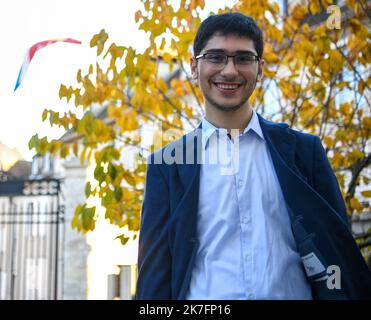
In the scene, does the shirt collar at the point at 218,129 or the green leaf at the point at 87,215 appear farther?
the green leaf at the point at 87,215

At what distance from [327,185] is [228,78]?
51cm

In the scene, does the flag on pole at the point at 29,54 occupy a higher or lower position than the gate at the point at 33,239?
higher

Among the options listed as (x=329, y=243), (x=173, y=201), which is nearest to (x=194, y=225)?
(x=173, y=201)

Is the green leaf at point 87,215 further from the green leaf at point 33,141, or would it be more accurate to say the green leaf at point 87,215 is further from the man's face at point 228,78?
the man's face at point 228,78

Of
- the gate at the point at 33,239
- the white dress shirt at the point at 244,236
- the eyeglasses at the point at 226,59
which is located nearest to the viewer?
the white dress shirt at the point at 244,236

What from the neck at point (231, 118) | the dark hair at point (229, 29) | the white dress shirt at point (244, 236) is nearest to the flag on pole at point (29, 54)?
the dark hair at point (229, 29)

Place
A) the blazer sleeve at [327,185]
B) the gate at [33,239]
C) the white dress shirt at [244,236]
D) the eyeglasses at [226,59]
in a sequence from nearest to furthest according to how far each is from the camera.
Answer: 1. the white dress shirt at [244,236]
2. the blazer sleeve at [327,185]
3. the eyeglasses at [226,59]
4. the gate at [33,239]

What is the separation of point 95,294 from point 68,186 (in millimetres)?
2474

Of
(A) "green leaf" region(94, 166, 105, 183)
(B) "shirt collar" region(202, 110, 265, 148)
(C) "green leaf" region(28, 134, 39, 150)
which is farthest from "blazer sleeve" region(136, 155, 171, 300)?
(C) "green leaf" region(28, 134, 39, 150)

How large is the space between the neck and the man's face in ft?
0.09

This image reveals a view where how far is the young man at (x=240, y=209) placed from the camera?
1.83 metres

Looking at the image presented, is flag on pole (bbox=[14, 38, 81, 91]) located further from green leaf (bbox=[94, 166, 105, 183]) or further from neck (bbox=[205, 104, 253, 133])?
neck (bbox=[205, 104, 253, 133])

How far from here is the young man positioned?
1.83 m

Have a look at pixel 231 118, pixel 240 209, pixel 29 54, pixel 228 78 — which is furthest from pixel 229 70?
pixel 29 54
